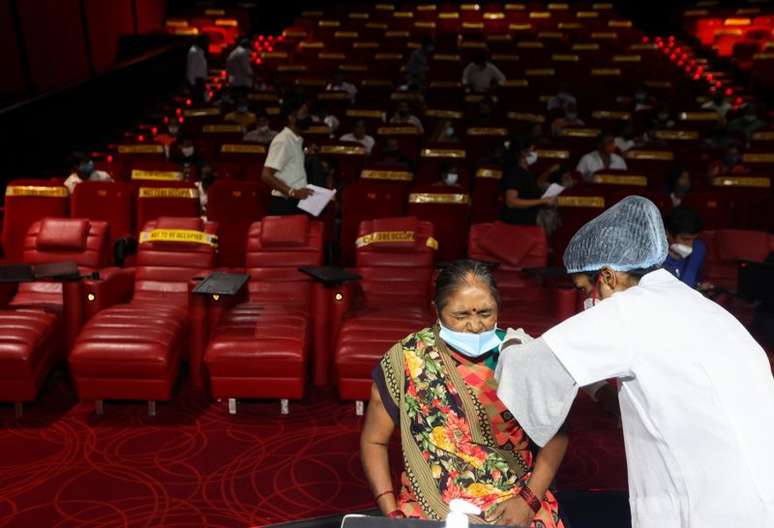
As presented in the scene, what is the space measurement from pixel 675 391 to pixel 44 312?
11.2ft

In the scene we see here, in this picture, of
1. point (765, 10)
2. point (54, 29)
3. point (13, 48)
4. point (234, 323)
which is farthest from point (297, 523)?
point (765, 10)

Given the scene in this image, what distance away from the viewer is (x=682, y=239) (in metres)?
3.28

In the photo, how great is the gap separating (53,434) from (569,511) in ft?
7.69

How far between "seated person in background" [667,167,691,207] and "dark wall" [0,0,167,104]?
24.5 ft

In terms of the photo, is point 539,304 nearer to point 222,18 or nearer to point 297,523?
point 297,523

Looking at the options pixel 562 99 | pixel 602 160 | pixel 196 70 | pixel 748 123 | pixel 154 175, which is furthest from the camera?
pixel 196 70

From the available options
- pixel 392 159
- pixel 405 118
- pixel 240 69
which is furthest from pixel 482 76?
pixel 392 159

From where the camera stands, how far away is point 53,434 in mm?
3369

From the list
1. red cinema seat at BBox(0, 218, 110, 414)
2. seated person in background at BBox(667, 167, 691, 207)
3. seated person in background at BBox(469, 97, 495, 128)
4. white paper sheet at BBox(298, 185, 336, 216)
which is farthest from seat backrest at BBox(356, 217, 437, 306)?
seated person in background at BBox(469, 97, 495, 128)

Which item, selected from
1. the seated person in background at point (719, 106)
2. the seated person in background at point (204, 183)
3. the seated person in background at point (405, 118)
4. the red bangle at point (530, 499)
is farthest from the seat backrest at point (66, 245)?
the seated person in background at point (719, 106)

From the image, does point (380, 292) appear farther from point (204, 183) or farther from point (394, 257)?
point (204, 183)

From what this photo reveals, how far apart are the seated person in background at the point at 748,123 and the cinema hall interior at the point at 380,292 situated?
0.04 meters

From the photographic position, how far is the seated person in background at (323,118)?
27.0 ft

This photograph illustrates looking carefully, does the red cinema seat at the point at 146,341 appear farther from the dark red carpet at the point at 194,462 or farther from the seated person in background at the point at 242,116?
the seated person in background at the point at 242,116
